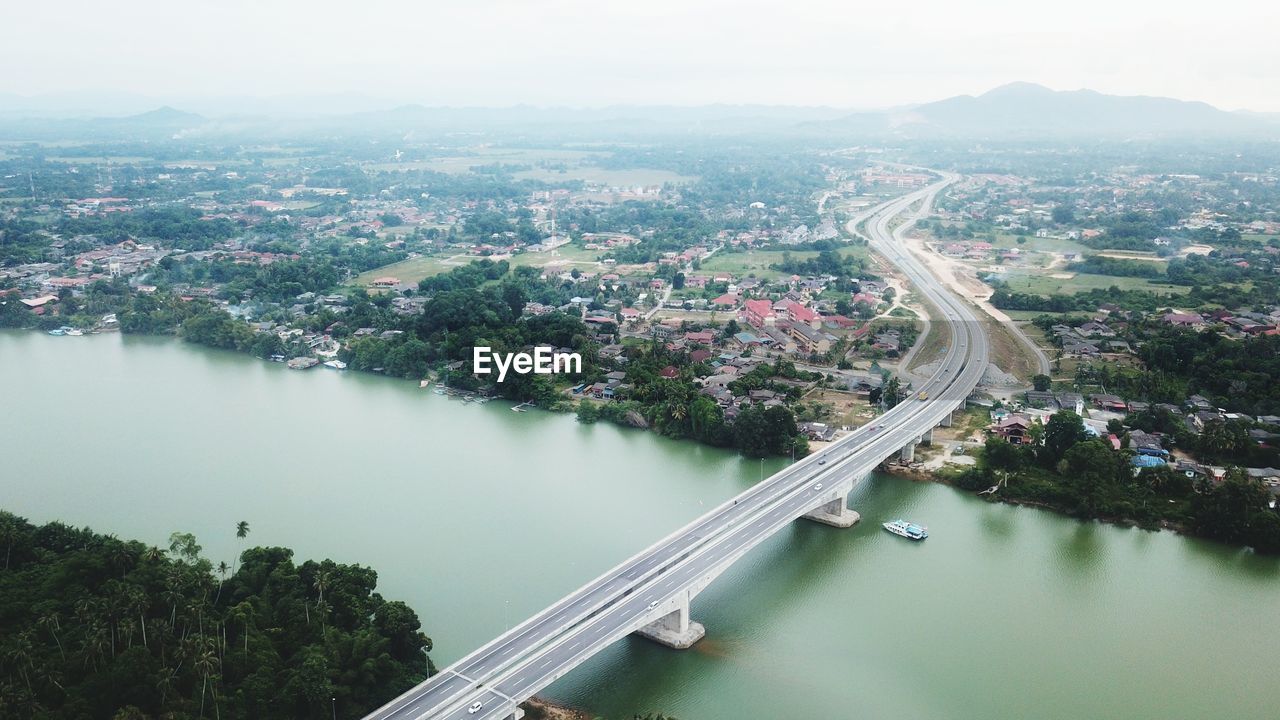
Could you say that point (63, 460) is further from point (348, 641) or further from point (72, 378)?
point (348, 641)

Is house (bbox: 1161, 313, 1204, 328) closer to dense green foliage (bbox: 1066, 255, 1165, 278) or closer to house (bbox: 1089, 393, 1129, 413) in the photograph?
house (bbox: 1089, 393, 1129, 413)

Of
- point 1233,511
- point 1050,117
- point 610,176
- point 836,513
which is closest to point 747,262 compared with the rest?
point 836,513

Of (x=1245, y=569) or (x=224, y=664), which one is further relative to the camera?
(x=1245, y=569)

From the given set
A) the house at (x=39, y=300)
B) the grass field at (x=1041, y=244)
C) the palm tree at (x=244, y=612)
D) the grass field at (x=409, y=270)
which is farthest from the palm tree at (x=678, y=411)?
the grass field at (x=1041, y=244)

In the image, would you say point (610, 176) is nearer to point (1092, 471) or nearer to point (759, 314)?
point (759, 314)

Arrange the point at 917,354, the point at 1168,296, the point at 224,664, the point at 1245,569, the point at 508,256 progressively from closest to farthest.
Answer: the point at 224,664 → the point at 1245,569 → the point at 917,354 → the point at 1168,296 → the point at 508,256

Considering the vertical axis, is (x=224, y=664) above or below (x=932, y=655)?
above

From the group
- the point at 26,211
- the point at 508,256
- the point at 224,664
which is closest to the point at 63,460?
the point at 224,664
